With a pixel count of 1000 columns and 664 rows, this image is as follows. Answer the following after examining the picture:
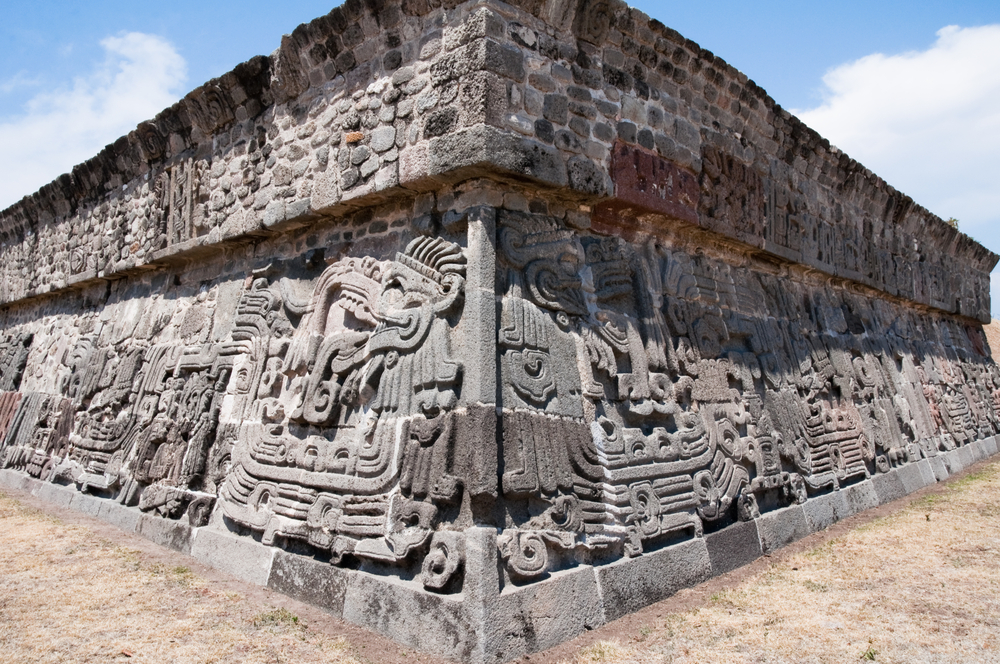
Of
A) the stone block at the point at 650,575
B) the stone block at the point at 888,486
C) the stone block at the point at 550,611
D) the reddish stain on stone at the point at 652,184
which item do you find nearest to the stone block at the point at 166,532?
the stone block at the point at 550,611

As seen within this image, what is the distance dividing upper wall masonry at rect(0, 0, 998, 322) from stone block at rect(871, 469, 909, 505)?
2.02m

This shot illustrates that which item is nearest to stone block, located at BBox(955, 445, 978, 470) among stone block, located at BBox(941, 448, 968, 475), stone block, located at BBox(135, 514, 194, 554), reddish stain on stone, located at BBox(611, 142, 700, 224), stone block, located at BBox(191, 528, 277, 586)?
stone block, located at BBox(941, 448, 968, 475)

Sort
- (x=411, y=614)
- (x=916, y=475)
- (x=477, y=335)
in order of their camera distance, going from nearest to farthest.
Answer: (x=411, y=614), (x=477, y=335), (x=916, y=475)

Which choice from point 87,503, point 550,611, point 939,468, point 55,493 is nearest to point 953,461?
point 939,468

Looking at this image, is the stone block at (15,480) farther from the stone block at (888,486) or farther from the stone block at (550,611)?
the stone block at (888,486)

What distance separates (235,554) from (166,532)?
0.97 metres

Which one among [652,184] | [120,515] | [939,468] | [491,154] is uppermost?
[652,184]

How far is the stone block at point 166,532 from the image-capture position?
4457 mm

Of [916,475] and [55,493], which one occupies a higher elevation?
[916,475]

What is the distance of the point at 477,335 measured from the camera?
3416 millimetres

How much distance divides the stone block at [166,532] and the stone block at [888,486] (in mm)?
5634

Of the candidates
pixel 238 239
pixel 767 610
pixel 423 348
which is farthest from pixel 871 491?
pixel 238 239

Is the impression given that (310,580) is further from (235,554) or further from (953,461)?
(953,461)

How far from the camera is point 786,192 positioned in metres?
6.14
